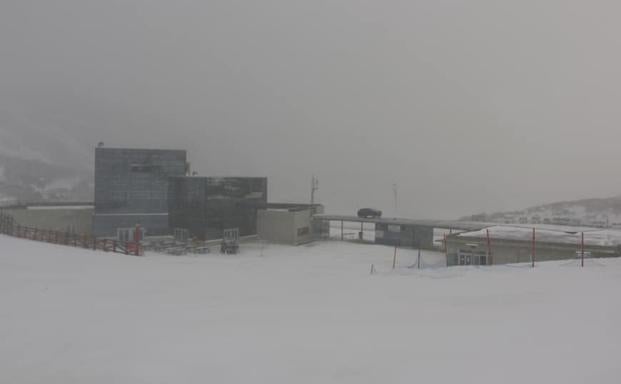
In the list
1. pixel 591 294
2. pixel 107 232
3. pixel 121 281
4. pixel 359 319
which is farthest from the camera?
pixel 107 232

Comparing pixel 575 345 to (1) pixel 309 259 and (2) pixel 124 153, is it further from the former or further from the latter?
(2) pixel 124 153

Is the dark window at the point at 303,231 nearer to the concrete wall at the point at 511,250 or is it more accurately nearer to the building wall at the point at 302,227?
the building wall at the point at 302,227

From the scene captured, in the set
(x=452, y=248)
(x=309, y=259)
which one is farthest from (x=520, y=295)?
(x=309, y=259)

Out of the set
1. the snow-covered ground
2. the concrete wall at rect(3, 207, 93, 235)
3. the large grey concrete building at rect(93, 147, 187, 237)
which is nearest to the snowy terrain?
the snow-covered ground

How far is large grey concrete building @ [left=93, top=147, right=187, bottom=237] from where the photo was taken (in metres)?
40.3

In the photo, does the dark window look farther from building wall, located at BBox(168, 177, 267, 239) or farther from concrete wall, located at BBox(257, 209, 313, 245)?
building wall, located at BBox(168, 177, 267, 239)

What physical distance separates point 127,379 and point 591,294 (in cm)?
1008

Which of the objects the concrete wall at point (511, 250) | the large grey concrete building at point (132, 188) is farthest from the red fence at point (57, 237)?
the concrete wall at point (511, 250)

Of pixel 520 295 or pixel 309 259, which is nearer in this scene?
pixel 520 295

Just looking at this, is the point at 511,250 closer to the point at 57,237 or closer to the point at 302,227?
the point at 302,227

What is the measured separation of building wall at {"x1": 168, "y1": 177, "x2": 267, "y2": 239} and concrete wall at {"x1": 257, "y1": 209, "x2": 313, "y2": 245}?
1.56m

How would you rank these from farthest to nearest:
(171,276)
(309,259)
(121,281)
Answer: (309,259), (171,276), (121,281)

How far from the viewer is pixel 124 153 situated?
136 feet

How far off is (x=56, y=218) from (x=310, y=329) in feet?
132
